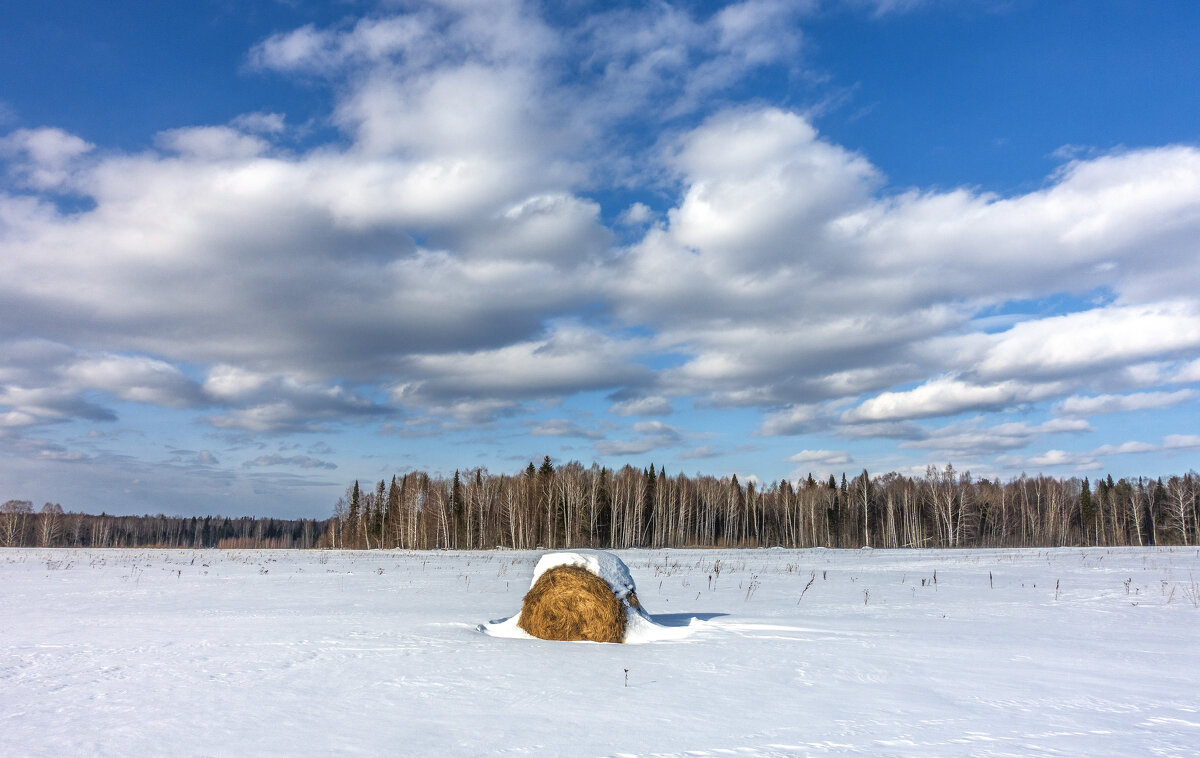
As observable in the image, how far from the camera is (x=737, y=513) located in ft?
342

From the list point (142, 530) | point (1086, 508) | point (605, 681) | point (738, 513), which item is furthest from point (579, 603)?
point (142, 530)

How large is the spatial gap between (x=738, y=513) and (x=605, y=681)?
335 feet

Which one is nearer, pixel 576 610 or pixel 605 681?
pixel 605 681

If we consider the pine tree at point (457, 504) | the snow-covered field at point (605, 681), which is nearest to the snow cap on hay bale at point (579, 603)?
the snow-covered field at point (605, 681)

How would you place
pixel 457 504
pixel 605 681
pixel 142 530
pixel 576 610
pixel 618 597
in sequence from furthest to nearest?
pixel 142 530 → pixel 457 504 → pixel 618 597 → pixel 576 610 → pixel 605 681

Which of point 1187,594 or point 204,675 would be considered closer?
point 204,675

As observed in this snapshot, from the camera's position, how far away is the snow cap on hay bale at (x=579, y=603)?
11.6 m

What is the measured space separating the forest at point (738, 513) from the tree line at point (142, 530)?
435cm

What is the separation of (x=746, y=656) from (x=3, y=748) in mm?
8141

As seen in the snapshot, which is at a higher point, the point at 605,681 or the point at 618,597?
the point at 618,597

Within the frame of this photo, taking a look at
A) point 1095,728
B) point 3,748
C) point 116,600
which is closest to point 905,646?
point 1095,728

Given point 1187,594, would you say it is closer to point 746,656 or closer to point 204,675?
point 746,656

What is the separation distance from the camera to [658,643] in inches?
446

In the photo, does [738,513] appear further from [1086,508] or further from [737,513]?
[1086,508]
